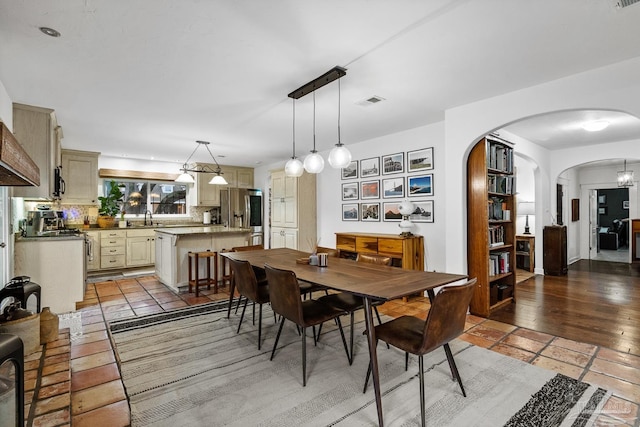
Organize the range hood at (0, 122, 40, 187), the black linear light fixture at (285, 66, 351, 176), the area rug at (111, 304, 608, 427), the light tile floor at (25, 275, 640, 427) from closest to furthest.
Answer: the range hood at (0, 122, 40, 187) → the light tile floor at (25, 275, 640, 427) → the area rug at (111, 304, 608, 427) → the black linear light fixture at (285, 66, 351, 176)

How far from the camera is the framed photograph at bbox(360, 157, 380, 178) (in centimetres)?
524

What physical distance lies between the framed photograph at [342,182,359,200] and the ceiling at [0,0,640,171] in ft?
5.38

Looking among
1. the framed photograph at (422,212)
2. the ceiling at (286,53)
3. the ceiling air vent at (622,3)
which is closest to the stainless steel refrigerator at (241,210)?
the ceiling at (286,53)

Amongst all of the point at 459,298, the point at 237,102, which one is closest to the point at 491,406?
the point at 459,298

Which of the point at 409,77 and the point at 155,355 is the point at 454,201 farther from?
the point at 155,355

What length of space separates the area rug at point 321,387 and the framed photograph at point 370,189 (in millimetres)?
2799

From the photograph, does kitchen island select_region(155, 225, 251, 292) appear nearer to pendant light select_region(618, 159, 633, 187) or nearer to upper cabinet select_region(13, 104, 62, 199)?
upper cabinet select_region(13, 104, 62, 199)

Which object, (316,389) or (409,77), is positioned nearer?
(316,389)

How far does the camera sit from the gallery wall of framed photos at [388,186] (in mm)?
4547

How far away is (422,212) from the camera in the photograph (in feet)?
15.0

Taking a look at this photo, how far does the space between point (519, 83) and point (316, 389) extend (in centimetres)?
A: 326

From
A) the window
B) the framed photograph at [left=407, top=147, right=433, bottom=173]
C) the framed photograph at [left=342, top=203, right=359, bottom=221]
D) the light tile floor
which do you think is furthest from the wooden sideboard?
the window

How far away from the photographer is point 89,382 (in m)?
2.22

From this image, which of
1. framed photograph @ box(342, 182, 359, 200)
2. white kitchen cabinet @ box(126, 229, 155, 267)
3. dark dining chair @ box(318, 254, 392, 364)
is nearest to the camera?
dark dining chair @ box(318, 254, 392, 364)
